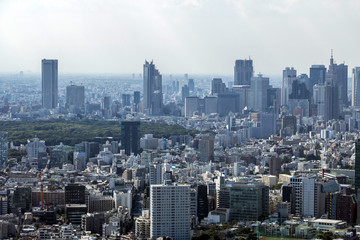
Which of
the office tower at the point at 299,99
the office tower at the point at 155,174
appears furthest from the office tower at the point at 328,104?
the office tower at the point at 155,174

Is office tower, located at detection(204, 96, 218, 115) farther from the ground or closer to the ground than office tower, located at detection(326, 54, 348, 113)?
closer to the ground

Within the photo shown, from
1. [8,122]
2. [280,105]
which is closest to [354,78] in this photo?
[280,105]

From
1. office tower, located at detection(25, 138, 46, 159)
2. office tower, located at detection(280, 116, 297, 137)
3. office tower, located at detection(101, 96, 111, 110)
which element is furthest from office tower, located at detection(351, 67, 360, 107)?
office tower, located at detection(25, 138, 46, 159)

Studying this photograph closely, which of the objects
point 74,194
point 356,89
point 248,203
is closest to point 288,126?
point 356,89

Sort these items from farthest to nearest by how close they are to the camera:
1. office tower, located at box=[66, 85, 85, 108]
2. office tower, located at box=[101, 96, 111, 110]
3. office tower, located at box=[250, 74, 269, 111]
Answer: office tower, located at box=[66, 85, 85, 108] < office tower, located at box=[250, 74, 269, 111] < office tower, located at box=[101, 96, 111, 110]

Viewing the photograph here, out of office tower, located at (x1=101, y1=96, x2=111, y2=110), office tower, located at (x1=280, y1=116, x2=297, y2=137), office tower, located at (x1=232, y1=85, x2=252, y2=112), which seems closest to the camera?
office tower, located at (x1=280, y1=116, x2=297, y2=137)

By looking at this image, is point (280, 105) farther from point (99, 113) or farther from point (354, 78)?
point (99, 113)

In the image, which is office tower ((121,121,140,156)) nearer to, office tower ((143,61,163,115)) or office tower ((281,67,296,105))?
office tower ((143,61,163,115))
